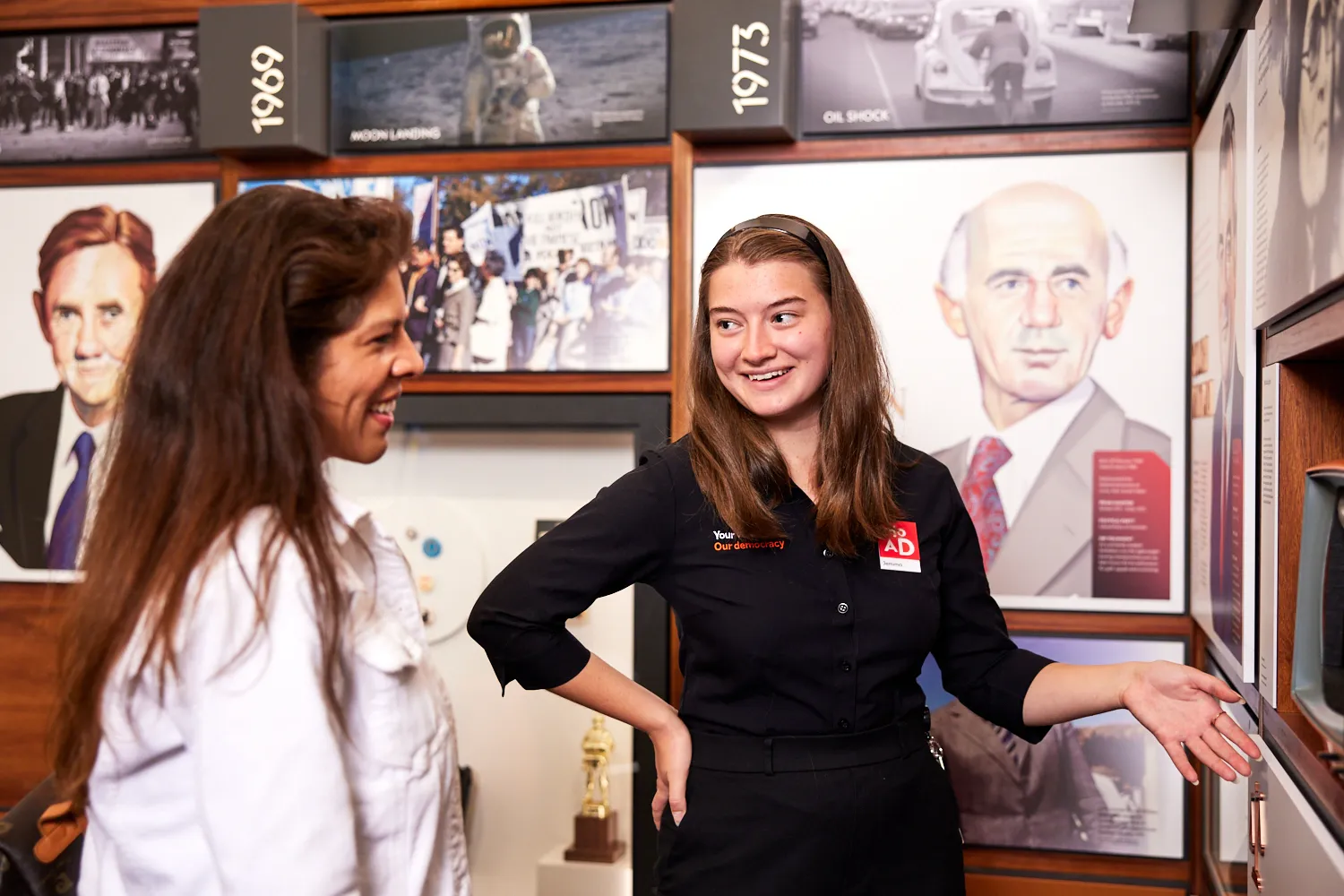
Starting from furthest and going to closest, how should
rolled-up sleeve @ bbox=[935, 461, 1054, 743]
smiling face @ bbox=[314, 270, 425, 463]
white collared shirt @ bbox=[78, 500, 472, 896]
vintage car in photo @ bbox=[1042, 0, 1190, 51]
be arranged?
vintage car in photo @ bbox=[1042, 0, 1190, 51]
rolled-up sleeve @ bbox=[935, 461, 1054, 743]
smiling face @ bbox=[314, 270, 425, 463]
white collared shirt @ bbox=[78, 500, 472, 896]

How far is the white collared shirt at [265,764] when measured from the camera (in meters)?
1.03

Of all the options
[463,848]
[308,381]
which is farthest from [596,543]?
[308,381]

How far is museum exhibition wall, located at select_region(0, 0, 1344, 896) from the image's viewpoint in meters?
2.79

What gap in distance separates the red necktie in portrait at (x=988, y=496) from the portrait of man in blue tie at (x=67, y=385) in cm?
227

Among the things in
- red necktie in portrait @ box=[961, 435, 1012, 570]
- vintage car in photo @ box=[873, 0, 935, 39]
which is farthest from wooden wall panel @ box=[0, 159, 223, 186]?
red necktie in portrait @ box=[961, 435, 1012, 570]

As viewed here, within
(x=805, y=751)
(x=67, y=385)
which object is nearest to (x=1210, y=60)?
(x=805, y=751)

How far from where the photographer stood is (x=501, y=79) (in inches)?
122

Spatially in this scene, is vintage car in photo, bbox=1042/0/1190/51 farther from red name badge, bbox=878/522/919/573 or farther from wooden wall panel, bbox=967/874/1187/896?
wooden wall panel, bbox=967/874/1187/896

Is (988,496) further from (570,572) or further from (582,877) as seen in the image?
(582,877)

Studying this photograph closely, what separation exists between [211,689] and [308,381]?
1.11 ft

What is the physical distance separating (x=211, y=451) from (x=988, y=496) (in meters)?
2.11

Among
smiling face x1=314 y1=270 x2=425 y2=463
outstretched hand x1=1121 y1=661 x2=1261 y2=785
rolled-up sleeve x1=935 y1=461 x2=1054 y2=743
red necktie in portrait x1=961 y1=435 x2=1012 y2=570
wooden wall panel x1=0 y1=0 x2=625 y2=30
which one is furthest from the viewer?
wooden wall panel x1=0 y1=0 x2=625 y2=30

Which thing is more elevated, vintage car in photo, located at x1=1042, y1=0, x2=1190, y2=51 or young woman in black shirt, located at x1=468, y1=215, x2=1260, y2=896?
vintage car in photo, located at x1=1042, y1=0, x2=1190, y2=51

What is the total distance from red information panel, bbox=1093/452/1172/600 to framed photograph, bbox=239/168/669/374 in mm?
1096
